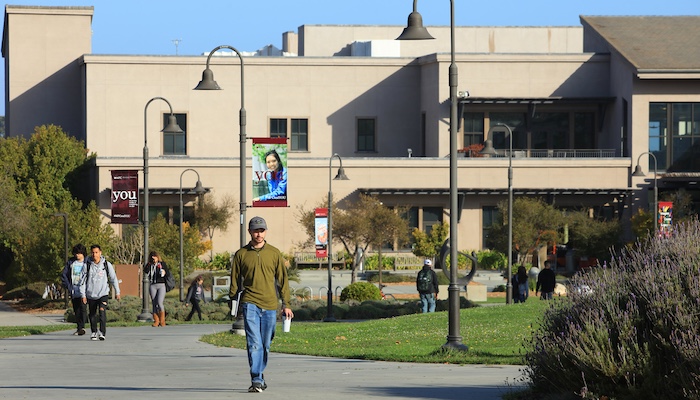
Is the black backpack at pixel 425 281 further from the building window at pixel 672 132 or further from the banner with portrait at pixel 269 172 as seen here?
the building window at pixel 672 132

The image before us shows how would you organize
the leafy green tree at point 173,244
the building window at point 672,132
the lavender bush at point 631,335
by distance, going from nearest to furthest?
the lavender bush at point 631,335, the leafy green tree at point 173,244, the building window at point 672,132

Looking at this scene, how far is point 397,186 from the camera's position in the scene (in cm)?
7025

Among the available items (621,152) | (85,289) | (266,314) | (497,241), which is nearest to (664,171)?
(621,152)

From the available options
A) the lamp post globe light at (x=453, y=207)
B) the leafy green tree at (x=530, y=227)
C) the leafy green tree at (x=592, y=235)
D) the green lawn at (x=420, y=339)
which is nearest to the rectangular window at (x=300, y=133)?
the leafy green tree at (x=530, y=227)

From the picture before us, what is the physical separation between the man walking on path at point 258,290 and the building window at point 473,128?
61.8 metres

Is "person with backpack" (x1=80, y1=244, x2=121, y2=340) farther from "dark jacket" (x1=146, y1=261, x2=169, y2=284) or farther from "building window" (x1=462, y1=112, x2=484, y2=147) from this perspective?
"building window" (x1=462, y1=112, x2=484, y2=147)

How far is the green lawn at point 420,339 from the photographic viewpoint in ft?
62.8

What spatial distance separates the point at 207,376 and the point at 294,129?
61.7 meters

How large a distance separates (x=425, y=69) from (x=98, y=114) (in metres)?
19.9

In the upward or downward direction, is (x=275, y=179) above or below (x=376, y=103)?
below

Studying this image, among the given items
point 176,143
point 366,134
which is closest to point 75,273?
point 176,143

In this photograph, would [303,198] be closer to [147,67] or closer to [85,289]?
[147,67]

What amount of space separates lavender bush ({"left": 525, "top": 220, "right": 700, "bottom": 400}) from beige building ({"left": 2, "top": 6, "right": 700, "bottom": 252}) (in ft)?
187

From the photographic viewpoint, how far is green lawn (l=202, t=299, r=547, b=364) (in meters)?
19.1
